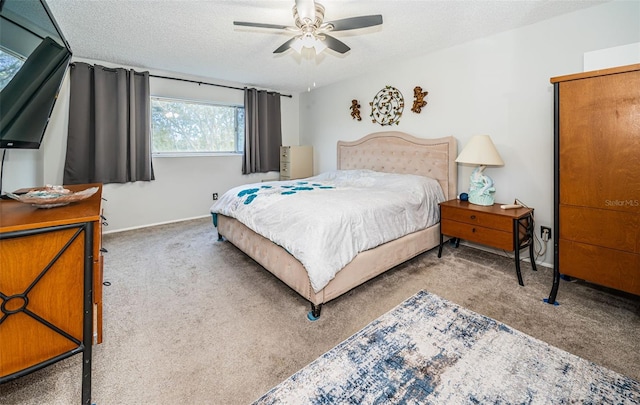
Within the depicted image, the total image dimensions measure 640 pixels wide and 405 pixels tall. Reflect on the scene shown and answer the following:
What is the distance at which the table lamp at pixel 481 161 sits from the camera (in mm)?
2740

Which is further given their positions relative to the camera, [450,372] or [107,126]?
[107,126]

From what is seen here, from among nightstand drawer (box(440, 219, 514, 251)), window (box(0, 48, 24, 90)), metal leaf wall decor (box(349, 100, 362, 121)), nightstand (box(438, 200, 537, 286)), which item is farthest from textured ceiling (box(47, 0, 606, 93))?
nightstand drawer (box(440, 219, 514, 251))

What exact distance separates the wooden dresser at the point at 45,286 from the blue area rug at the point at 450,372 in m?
0.93

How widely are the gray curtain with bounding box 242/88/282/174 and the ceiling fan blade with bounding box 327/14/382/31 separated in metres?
3.20

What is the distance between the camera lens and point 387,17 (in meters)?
2.56

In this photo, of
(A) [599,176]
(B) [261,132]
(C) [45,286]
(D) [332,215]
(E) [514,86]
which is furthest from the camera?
(B) [261,132]

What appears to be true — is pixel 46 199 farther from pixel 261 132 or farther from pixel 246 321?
pixel 261 132

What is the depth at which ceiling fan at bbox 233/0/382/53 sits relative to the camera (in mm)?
2023

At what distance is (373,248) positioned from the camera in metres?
2.35

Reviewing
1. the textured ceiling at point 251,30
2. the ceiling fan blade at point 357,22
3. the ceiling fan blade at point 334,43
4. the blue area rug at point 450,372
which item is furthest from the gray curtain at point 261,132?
the blue area rug at point 450,372

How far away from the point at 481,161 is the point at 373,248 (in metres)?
1.39

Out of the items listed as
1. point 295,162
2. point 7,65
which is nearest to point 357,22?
point 7,65

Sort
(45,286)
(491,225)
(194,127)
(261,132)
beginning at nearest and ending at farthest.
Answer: (45,286), (491,225), (194,127), (261,132)

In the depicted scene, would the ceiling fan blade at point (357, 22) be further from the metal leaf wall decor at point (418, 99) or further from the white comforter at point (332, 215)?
the metal leaf wall decor at point (418, 99)
